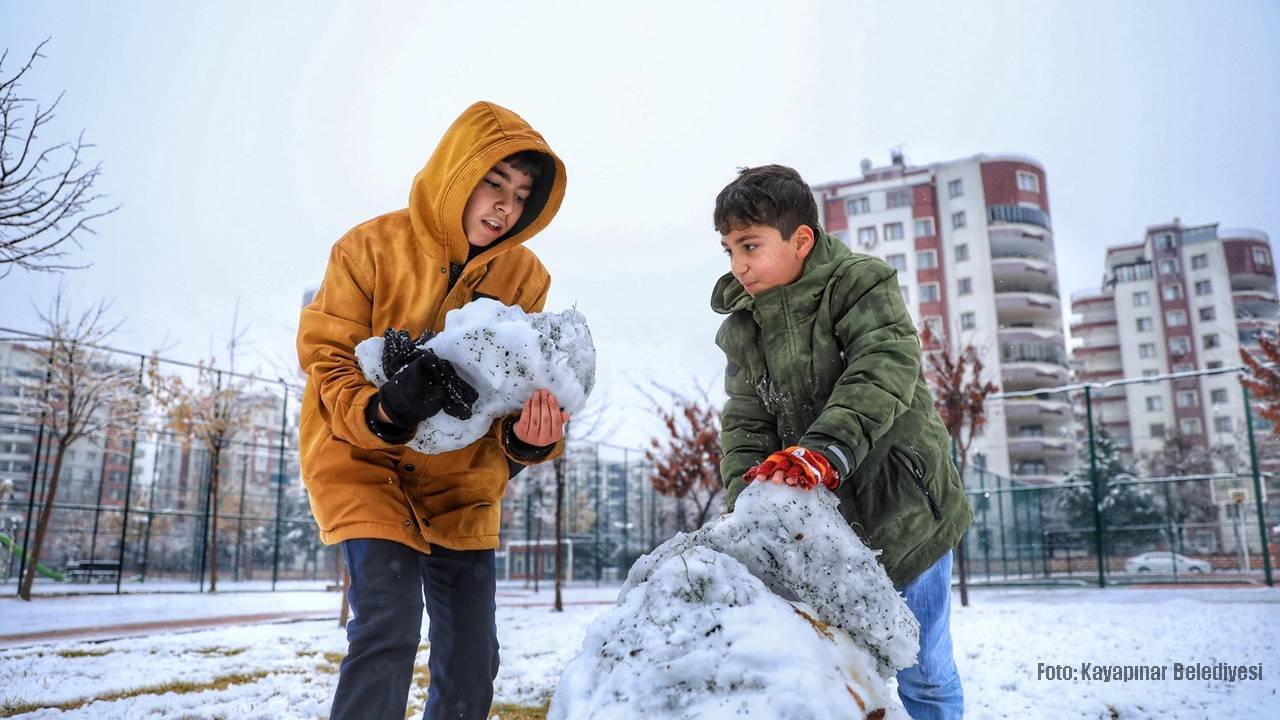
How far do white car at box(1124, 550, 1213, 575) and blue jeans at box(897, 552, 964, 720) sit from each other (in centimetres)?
1852

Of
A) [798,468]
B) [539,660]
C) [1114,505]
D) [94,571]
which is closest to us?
[798,468]

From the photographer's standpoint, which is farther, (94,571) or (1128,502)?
(1128,502)

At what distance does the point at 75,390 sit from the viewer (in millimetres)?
10617

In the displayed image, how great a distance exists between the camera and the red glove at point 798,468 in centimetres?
138

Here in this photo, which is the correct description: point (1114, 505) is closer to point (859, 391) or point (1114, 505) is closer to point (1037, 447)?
point (1037, 447)

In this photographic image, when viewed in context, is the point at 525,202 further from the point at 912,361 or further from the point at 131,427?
the point at 131,427

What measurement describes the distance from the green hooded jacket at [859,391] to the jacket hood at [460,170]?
78cm

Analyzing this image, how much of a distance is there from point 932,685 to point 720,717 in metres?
1.28

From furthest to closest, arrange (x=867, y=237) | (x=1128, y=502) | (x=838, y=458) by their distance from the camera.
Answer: (x=867, y=237), (x=1128, y=502), (x=838, y=458)

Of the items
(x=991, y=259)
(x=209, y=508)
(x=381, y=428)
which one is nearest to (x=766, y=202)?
(x=381, y=428)

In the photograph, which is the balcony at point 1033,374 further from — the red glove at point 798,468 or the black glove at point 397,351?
the black glove at point 397,351

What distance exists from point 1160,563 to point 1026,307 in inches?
971

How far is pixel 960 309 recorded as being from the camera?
4084 centimetres

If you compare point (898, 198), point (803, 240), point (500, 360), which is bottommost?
point (500, 360)
